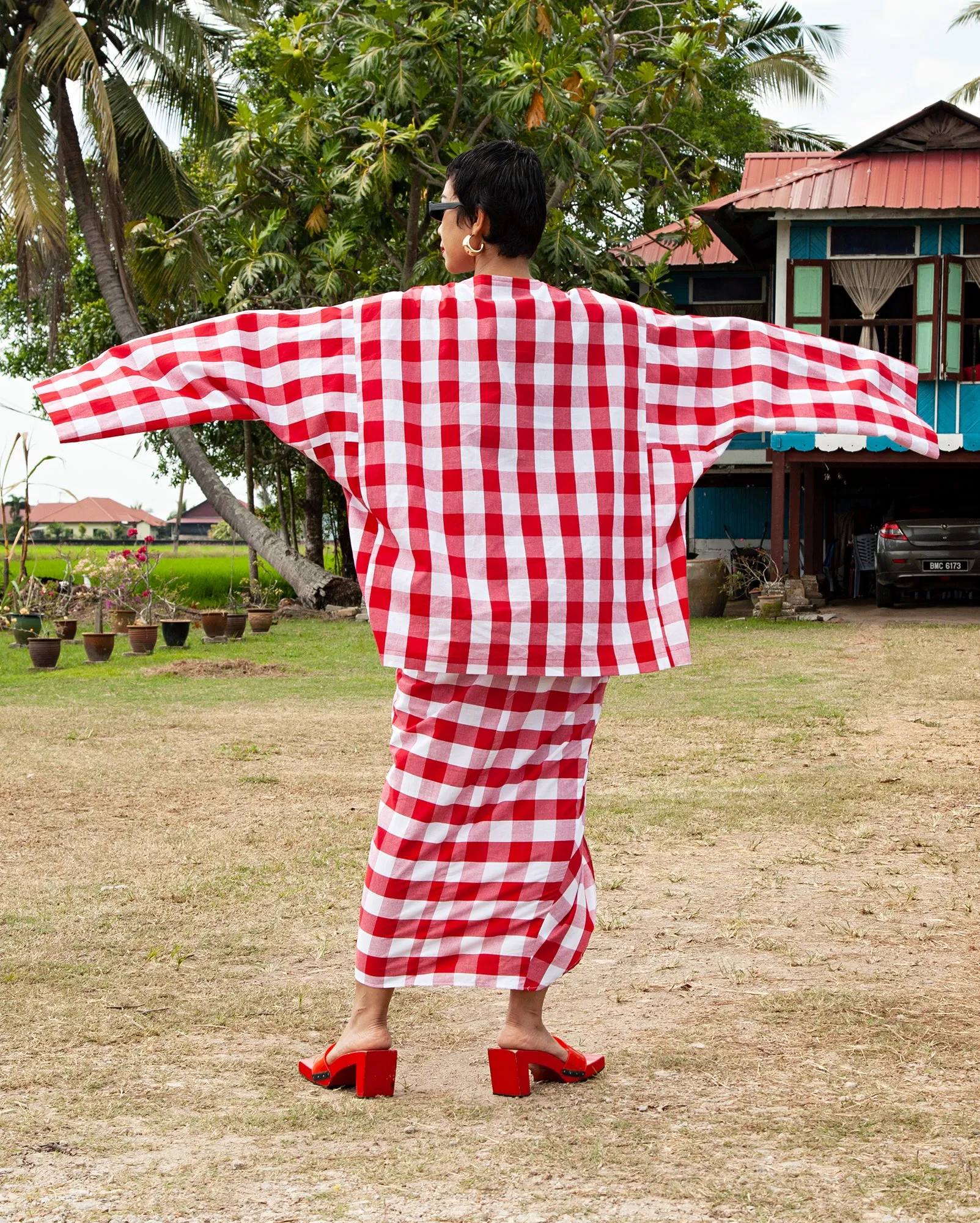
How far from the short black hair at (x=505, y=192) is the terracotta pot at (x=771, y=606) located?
13.6m

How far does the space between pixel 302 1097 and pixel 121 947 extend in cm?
118

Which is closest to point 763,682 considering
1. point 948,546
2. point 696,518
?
point 948,546

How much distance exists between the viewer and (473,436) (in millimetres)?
2521

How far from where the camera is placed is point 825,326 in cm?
1689

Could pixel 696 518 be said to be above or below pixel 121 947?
above

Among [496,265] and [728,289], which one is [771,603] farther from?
[496,265]

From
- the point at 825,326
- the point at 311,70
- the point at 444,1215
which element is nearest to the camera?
the point at 444,1215

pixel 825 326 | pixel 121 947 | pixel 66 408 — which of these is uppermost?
pixel 825 326

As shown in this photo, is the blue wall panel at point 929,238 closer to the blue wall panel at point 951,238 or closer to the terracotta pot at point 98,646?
the blue wall panel at point 951,238

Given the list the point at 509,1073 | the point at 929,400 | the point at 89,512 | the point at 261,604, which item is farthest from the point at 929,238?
the point at 89,512

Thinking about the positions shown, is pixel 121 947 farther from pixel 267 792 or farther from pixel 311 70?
pixel 311 70

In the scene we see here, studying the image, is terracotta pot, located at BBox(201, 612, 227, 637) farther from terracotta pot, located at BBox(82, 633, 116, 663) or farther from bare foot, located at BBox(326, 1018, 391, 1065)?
bare foot, located at BBox(326, 1018, 391, 1065)

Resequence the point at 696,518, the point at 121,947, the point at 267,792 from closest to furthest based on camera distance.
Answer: the point at 121,947, the point at 267,792, the point at 696,518

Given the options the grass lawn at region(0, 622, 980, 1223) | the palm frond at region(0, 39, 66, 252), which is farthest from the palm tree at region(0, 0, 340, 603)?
the grass lawn at region(0, 622, 980, 1223)
